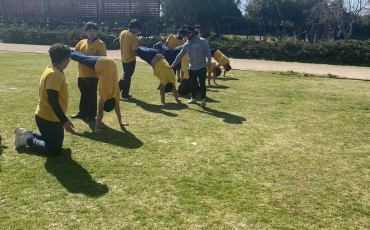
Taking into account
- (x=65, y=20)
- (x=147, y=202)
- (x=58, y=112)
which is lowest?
(x=147, y=202)

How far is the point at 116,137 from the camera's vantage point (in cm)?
603

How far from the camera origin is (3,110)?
7523 mm

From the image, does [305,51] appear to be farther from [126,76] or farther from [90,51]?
[90,51]

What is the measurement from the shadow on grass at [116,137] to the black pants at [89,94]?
611mm

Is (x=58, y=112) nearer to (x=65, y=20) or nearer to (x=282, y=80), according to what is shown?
(x=282, y=80)

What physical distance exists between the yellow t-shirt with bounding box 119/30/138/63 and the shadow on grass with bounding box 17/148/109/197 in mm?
3985

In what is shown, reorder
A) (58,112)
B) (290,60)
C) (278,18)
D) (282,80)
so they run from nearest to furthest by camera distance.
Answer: (58,112), (282,80), (290,60), (278,18)

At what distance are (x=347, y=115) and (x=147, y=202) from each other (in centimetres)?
564

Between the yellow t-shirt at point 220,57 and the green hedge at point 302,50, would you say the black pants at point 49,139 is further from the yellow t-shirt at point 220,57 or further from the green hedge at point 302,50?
the green hedge at point 302,50

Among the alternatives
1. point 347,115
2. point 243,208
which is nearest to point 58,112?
point 243,208

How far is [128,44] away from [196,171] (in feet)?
15.9

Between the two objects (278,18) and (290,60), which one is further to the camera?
(278,18)

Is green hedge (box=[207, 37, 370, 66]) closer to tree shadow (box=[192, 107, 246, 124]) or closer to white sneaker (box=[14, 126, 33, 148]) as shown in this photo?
tree shadow (box=[192, 107, 246, 124])

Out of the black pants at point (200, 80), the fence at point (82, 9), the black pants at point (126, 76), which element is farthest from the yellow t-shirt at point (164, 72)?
the fence at point (82, 9)
